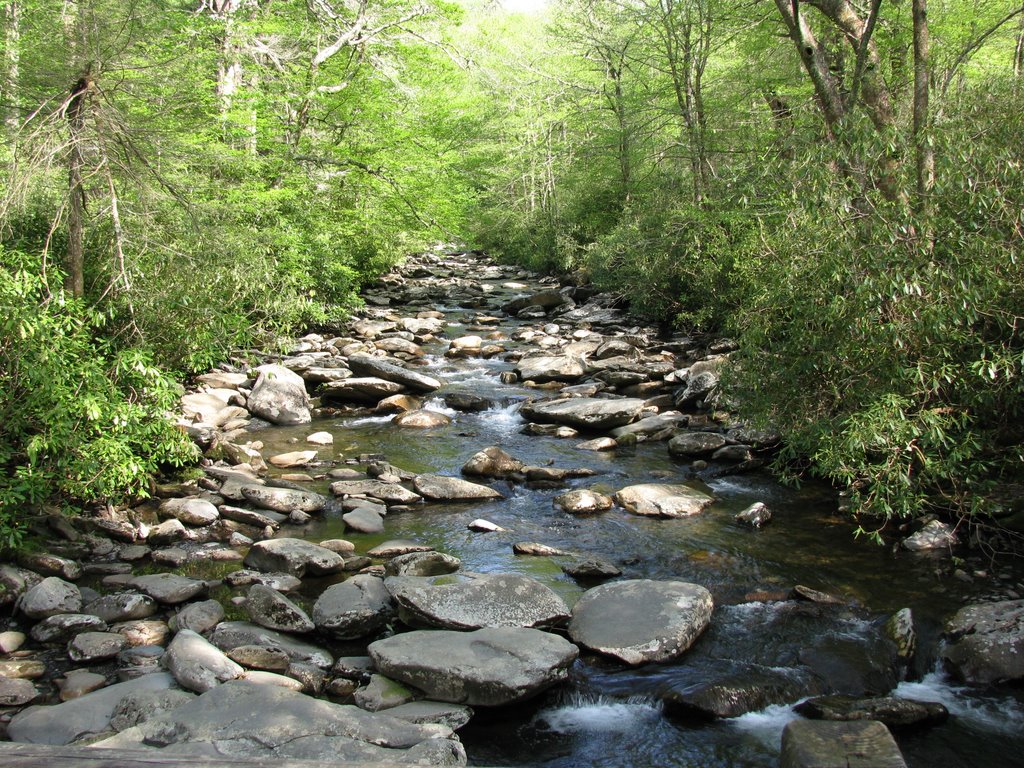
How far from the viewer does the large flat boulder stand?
3.62 m

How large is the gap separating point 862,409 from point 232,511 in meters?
6.07

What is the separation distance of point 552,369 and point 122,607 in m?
9.27

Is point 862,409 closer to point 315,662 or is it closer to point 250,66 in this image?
point 315,662

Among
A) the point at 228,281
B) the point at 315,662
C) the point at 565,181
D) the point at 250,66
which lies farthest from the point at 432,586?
the point at 565,181

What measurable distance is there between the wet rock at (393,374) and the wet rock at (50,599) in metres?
7.51

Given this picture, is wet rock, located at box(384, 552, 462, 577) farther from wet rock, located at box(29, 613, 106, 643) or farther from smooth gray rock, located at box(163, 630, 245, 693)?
wet rock, located at box(29, 613, 106, 643)

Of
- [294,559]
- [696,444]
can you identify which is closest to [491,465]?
[696,444]

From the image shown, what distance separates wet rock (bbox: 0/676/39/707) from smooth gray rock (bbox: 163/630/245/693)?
721 millimetres

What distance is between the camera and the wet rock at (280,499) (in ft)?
25.4

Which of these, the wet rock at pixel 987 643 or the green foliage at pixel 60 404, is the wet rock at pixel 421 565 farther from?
the wet rock at pixel 987 643

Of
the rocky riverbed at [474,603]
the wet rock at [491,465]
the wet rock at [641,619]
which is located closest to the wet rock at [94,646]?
the rocky riverbed at [474,603]

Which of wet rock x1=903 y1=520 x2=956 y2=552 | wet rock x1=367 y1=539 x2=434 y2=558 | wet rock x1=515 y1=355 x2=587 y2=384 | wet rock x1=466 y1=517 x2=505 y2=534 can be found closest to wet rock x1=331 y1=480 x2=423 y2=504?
wet rock x1=466 y1=517 x2=505 y2=534

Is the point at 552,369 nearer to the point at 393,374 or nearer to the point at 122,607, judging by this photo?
the point at 393,374

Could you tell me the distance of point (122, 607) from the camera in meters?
5.42
